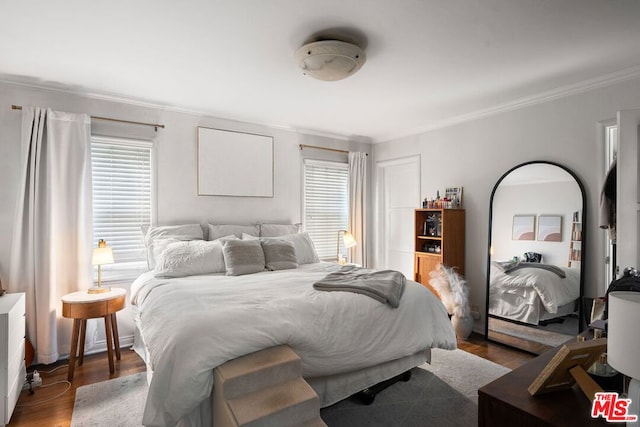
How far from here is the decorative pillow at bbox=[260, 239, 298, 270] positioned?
3.39m

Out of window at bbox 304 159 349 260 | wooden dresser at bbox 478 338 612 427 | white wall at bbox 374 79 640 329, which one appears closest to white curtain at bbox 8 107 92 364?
window at bbox 304 159 349 260

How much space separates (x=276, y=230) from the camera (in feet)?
13.9

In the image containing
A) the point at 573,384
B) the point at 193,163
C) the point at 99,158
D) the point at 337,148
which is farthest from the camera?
the point at 337,148

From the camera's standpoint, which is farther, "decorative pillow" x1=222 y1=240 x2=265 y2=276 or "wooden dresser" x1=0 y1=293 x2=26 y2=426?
"decorative pillow" x1=222 y1=240 x2=265 y2=276

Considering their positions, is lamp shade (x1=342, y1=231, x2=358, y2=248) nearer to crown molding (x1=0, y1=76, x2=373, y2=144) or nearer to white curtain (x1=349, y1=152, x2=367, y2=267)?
white curtain (x1=349, y1=152, x2=367, y2=267)

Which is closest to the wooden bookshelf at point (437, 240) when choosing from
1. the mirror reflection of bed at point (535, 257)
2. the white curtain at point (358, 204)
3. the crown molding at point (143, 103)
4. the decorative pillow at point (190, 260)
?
the mirror reflection of bed at point (535, 257)

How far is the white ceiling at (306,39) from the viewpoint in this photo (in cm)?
201

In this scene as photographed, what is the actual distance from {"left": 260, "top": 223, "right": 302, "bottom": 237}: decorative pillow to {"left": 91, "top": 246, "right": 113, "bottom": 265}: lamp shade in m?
1.60

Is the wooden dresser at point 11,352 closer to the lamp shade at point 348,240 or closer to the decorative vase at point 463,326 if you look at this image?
the lamp shade at point 348,240

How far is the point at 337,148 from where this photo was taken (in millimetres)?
5160

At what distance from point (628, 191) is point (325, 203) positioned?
134 inches

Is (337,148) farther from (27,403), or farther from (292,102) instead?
(27,403)

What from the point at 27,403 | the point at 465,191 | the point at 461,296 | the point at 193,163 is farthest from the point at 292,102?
the point at 27,403

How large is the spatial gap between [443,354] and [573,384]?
6.14 feet
